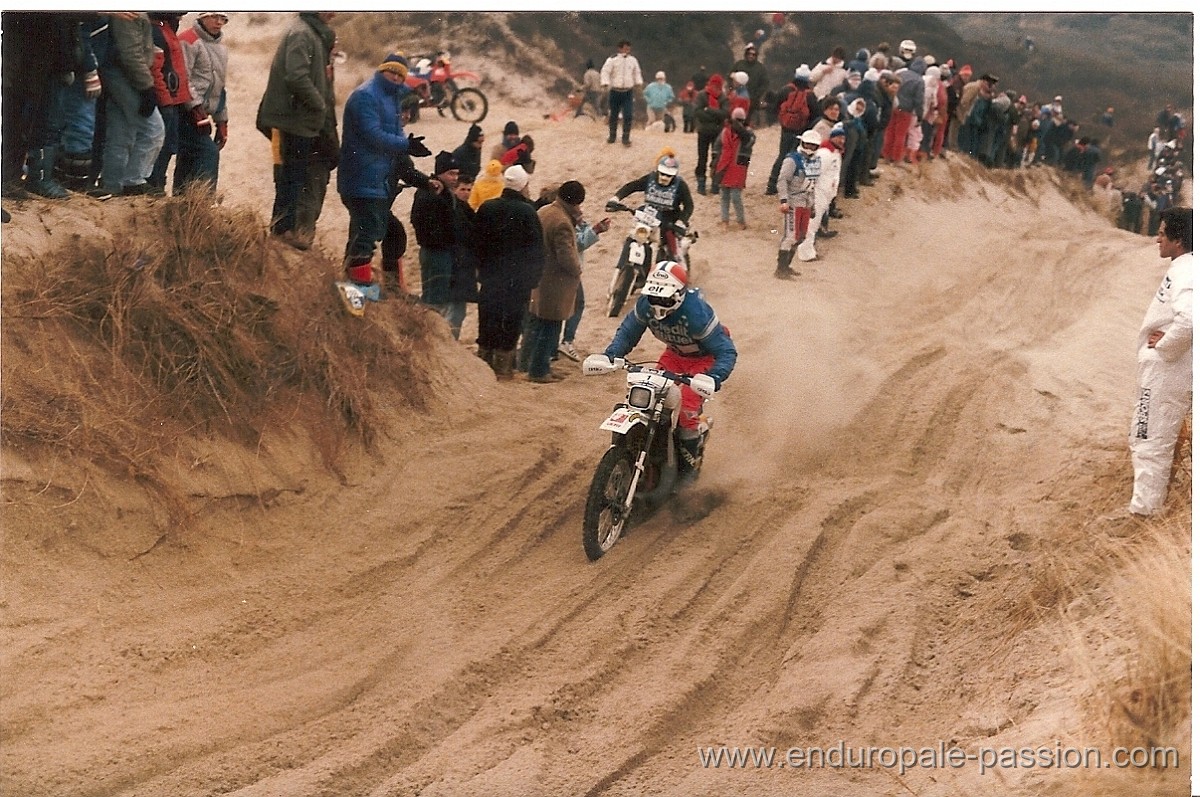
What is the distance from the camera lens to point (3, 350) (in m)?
6.72

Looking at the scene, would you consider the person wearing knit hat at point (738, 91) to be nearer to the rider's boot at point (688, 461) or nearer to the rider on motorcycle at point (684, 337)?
the rider on motorcycle at point (684, 337)

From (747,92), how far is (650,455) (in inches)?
236

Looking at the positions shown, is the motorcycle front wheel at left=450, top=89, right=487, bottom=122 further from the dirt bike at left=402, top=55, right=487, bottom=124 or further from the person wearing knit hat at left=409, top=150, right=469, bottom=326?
the person wearing knit hat at left=409, top=150, right=469, bottom=326

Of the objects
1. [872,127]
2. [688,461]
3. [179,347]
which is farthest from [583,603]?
[872,127]

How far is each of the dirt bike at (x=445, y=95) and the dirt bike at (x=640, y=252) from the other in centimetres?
175

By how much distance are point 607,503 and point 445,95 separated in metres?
5.53

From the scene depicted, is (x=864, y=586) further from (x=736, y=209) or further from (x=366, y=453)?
(x=736, y=209)

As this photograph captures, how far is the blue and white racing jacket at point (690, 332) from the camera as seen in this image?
25.5 feet

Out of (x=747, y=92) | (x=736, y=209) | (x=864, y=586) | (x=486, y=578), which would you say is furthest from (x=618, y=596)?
(x=747, y=92)

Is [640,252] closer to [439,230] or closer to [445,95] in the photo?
[445,95]

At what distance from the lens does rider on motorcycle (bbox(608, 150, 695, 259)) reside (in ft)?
36.8

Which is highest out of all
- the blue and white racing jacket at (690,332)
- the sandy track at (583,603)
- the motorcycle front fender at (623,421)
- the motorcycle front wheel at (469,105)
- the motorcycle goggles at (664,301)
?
the motorcycle front wheel at (469,105)

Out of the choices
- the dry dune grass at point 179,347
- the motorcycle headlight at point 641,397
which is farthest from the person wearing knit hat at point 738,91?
the motorcycle headlight at point 641,397

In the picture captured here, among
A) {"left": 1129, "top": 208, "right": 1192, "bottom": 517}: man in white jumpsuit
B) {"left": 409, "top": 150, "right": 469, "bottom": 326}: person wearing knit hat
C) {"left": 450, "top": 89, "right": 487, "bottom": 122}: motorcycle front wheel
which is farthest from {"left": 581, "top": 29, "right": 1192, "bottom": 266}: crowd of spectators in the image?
{"left": 409, "top": 150, "right": 469, "bottom": 326}: person wearing knit hat
